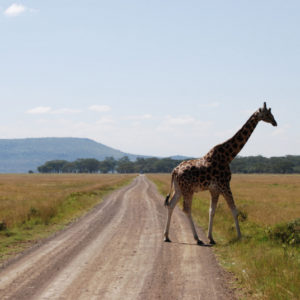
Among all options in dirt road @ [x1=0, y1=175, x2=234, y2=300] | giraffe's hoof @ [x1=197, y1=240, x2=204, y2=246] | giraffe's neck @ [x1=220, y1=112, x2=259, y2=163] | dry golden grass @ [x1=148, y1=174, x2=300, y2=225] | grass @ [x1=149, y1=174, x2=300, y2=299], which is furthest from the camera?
dry golden grass @ [x1=148, y1=174, x2=300, y2=225]

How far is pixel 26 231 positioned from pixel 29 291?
10.1 m

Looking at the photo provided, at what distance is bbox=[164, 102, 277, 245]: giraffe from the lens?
14.6 metres

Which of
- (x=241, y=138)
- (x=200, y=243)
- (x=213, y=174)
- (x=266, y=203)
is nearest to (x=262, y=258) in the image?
(x=200, y=243)

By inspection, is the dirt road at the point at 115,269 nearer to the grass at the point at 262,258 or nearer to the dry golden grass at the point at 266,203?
the grass at the point at 262,258

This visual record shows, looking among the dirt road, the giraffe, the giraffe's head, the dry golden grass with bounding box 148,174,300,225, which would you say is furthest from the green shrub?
the dry golden grass with bounding box 148,174,300,225

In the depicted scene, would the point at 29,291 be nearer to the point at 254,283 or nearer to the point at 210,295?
the point at 210,295

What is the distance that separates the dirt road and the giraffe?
4.42 ft

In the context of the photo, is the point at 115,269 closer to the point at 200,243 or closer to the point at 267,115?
the point at 200,243

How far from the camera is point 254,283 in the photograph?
28.9 feet

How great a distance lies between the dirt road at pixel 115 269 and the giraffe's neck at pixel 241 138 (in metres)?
3.57

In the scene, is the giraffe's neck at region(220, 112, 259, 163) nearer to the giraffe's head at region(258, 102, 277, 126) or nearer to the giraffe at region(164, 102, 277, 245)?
the giraffe at region(164, 102, 277, 245)

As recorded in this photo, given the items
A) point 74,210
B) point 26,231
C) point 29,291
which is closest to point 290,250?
point 29,291

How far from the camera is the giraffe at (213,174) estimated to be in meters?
14.6

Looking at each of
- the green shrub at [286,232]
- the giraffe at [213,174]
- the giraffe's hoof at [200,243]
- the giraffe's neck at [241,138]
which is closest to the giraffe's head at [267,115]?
the giraffe at [213,174]
